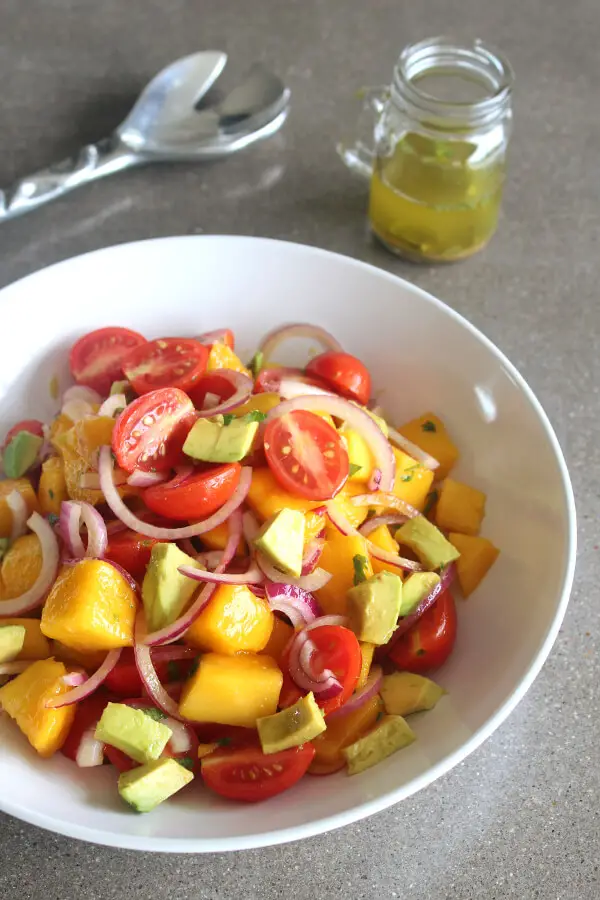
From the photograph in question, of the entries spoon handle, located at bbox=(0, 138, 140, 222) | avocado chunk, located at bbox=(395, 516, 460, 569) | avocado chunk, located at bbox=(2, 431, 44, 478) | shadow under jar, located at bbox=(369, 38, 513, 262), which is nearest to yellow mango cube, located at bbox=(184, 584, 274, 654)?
avocado chunk, located at bbox=(395, 516, 460, 569)

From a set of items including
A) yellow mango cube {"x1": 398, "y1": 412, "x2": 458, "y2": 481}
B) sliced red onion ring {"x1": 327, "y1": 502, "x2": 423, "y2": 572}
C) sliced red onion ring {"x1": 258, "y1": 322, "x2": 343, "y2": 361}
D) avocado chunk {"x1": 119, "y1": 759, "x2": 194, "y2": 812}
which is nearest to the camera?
avocado chunk {"x1": 119, "y1": 759, "x2": 194, "y2": 812}

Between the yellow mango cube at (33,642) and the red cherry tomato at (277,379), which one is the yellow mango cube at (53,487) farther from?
the red cherry tomato at (277,379)

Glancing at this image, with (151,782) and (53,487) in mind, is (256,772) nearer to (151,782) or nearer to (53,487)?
(151,782)

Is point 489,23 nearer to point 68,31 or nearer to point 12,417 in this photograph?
point 68,31

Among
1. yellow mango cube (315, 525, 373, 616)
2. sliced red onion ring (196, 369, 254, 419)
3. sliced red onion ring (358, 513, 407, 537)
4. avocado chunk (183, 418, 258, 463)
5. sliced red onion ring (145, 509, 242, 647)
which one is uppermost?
avocado chunk (183, 418, 258, 463)

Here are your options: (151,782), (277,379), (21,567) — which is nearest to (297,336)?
(277,379)

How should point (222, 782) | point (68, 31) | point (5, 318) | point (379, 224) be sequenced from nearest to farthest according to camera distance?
point (222, 782) → point (5, 318) → point (379, 224) → point (68, 31)

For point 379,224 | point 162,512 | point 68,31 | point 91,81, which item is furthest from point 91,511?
point 68,31

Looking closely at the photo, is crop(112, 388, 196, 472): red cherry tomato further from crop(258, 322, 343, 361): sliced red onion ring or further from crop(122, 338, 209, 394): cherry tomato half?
crop(258, 322, 343, 361): sliced red onion ring
